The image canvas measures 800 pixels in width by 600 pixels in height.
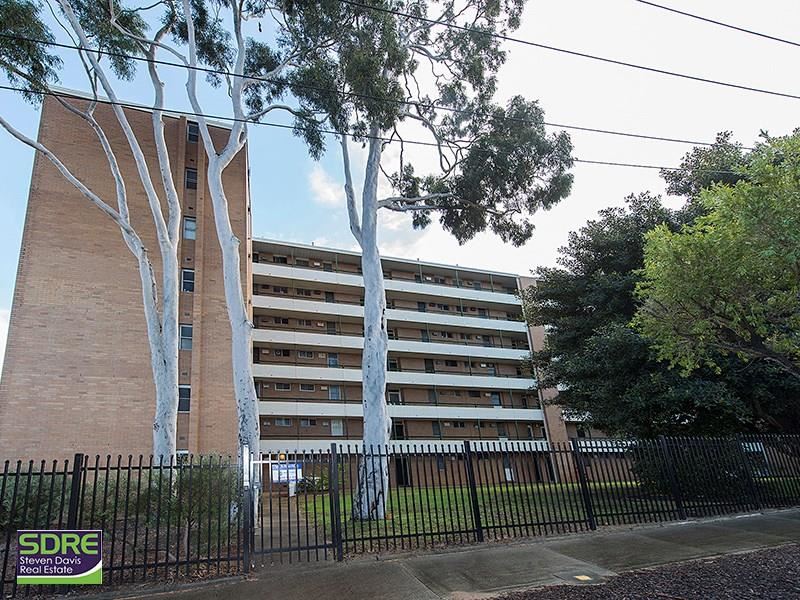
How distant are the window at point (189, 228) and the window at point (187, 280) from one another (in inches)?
67.4

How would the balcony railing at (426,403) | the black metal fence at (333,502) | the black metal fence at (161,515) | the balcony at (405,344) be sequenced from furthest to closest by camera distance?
the balcony at (405,344)
the balcony railing at (426,403)
the black metal fence at (333,502)
the black metal fence at (161,515)

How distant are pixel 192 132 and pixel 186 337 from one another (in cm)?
1090

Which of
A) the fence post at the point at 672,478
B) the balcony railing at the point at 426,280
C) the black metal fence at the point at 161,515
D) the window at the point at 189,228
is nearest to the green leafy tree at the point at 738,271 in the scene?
the fence post at the point at 672,478

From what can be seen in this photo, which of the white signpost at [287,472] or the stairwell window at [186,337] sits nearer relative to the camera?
the white signpost at [287,472]

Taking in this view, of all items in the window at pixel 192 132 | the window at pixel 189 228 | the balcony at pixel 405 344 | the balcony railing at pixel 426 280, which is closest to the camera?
the window at pixel 189 228

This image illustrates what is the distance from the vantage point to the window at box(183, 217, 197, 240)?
23.2 m

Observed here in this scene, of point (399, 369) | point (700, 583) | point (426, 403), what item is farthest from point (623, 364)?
point (399, 369)

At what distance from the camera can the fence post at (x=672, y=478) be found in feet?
34.4

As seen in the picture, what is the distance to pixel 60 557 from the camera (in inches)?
246

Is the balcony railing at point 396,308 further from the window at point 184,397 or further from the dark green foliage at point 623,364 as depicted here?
the dark green foliage at point 623,364

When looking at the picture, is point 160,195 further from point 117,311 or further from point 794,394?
point 794,394

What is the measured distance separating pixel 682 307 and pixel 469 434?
2580 cm

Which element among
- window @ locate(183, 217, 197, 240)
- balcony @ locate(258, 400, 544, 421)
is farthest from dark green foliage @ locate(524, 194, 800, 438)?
window @ locate(183, 217, 197, 240)

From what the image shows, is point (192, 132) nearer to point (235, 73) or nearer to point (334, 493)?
point (235, 73)
